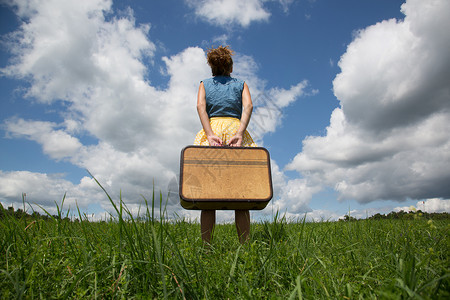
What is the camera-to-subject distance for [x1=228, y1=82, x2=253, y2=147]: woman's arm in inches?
130

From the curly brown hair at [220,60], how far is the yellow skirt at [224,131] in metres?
0.74

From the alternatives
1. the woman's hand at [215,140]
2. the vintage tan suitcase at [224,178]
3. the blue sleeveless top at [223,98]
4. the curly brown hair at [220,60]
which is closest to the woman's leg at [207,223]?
the vintage tan suitcase at [224,178]

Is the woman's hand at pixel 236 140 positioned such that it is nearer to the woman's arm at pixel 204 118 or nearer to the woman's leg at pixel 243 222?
the woman's arm at pixel 204 118

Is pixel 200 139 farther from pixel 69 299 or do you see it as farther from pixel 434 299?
pixel 434 299

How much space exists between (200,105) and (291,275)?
2.32 meters

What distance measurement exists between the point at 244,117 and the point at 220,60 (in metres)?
0.87

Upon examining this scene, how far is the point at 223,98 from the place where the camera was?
140 inches

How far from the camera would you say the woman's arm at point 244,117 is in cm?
331

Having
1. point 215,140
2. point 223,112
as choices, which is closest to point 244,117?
point 223,112

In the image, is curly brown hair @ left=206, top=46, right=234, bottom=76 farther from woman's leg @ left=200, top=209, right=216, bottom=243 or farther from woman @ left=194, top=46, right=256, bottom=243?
woman's leg @ left=200, top=209, right=216, bottom=243

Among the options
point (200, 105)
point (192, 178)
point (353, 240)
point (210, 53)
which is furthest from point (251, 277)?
point (210, 53)

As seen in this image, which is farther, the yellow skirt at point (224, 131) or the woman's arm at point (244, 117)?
the yellow skirt at point (224, 131)

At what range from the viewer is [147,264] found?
5.21ft

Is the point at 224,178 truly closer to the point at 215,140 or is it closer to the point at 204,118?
the point at 215,140
